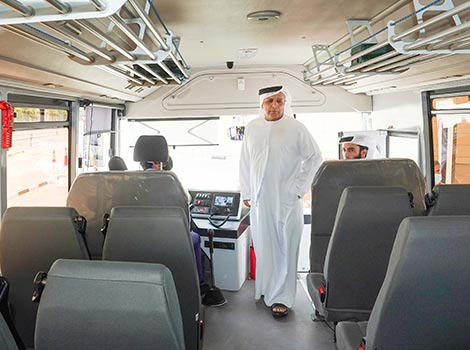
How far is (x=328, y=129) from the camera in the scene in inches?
200

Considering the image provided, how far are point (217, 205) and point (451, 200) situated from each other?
215 centimetres

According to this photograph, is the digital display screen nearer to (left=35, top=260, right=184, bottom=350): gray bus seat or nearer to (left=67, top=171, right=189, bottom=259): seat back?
(left=67, top=171, right=189, bottom=259): seat back

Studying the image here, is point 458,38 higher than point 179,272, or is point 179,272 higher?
point 458,38

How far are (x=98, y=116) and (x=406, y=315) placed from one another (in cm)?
389

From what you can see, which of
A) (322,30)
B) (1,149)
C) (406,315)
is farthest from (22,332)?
(322,30)

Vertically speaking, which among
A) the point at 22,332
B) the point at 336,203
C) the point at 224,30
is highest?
the point at 224,30

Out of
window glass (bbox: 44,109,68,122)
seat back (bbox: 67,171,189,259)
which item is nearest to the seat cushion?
seat back (bbox: 67,171,189,259)

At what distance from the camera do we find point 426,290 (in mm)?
1226

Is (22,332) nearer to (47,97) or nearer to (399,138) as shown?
(47,97)

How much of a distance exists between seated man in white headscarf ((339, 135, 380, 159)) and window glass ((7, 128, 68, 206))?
2956 millimetres

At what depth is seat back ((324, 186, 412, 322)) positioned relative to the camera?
188 cm

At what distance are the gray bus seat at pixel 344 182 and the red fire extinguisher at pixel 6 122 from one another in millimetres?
1998

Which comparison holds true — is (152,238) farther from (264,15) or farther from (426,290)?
(264,15)

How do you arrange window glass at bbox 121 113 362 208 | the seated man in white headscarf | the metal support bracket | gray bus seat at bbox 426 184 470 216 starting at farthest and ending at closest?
window glass at bbox 121 113 362 208 → the seated man in white headscarf → gray bus seat at bbox 426 184 470 216 → the metal support bracket
